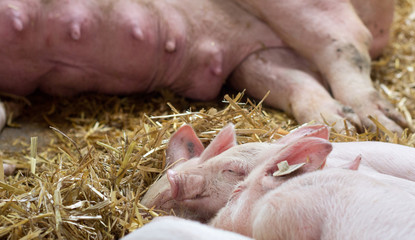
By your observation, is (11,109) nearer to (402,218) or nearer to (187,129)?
(187,129)

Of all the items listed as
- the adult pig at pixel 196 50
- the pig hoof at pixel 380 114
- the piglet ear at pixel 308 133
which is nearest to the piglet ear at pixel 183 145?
the piglet ear at pixel 308 133

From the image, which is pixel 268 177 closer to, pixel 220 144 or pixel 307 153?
pixel 307 153

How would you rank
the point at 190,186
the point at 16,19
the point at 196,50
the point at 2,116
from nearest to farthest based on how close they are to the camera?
the point at 190,186
the point at 16,19
the point at 2,116
the point at 196,50

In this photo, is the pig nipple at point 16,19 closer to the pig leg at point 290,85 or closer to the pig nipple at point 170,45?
the pig nipple at point 170,45

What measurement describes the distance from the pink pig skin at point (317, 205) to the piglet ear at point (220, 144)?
0.91 feet

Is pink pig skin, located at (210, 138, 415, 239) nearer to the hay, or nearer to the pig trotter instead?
the hay

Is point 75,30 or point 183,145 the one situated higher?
point 75,30

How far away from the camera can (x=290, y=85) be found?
2.37 meters

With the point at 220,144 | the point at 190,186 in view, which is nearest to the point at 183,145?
the point at 220,144

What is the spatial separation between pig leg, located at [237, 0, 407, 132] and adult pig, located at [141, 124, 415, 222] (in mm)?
809

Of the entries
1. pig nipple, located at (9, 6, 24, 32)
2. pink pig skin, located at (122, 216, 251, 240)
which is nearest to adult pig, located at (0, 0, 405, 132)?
pig nipple, located at (9, 6, 24, 32)

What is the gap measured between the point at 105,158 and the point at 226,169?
1.66 feet

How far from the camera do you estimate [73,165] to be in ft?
5.28

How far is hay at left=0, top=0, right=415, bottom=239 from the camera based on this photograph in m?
1.24
